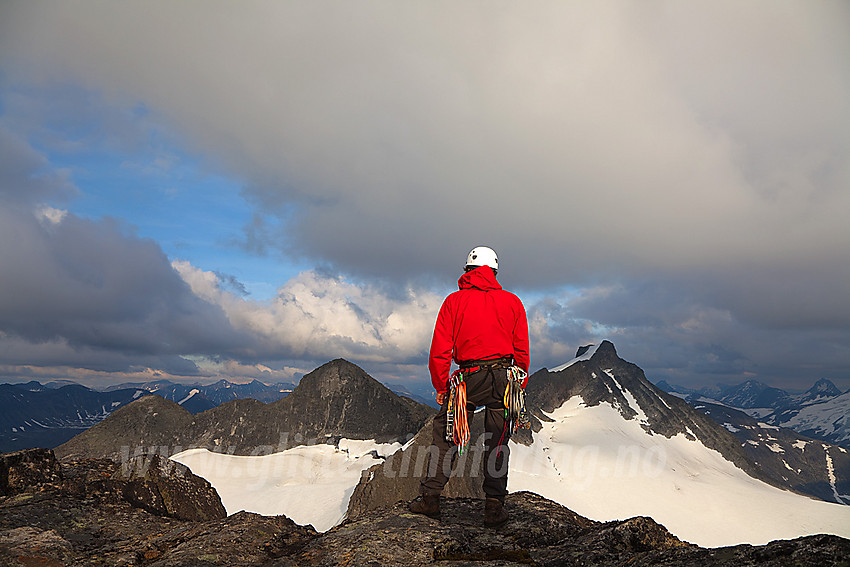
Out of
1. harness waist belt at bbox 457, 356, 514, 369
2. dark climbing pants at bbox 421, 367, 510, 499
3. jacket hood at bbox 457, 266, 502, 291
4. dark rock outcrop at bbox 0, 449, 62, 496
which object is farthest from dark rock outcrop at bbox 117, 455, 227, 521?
jacket hood at bbox 457, 266, 502, 291

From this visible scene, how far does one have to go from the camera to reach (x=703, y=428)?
191 meters

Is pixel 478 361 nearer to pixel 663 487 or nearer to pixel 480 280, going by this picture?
pixel 480 280

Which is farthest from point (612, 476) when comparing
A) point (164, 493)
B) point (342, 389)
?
point (164, 493)

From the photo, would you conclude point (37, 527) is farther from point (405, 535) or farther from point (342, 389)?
point (342, 389)

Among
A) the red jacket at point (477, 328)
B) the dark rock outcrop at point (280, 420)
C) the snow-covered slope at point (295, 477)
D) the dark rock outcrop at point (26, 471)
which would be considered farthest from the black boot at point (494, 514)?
the dark rock outcrop at point (280, 420)

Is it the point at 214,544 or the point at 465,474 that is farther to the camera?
the point at 465,474

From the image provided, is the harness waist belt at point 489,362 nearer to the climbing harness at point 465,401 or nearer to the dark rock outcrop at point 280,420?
the climbing harness at point 465,401

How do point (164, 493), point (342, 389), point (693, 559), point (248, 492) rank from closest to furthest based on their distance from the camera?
point (693, 559), point (164, 493), point (248, 492), point (342, 389)

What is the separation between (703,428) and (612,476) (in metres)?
75.4

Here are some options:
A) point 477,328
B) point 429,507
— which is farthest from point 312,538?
point 477,328

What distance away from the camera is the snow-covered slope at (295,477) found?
108188 mm

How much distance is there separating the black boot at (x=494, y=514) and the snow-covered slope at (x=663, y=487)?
392ft

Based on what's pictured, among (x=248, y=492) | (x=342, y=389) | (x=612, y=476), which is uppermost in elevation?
(x=342, y=389)

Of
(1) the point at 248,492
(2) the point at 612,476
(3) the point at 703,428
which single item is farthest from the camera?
(3) the point at 703,428
